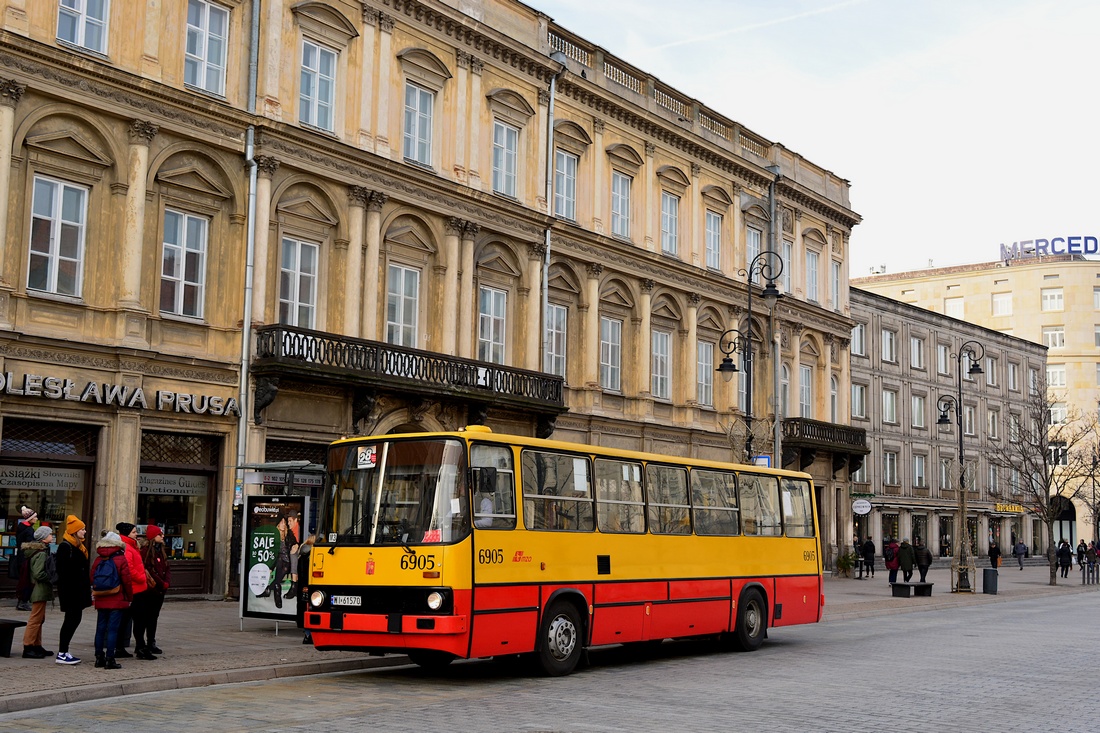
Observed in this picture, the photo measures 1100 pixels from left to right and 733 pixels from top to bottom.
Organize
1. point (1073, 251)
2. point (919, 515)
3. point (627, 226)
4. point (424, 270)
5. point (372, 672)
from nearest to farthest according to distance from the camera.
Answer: point (372, 672) → point (424, 270) → point (627, 226) → point (919, 515) → point (1073, 251)

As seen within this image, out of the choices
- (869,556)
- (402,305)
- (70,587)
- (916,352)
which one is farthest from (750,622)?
(916,352)

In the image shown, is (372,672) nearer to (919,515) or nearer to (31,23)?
(31,23)

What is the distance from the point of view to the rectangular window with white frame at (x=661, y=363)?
1623 inches

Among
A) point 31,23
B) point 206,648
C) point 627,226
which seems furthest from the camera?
point 627,226

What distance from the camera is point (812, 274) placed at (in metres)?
51.3

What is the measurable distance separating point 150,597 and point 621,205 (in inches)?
1051

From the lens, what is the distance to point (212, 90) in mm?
26984

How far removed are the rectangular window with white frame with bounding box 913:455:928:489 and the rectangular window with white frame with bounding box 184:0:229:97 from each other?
48.1 metres

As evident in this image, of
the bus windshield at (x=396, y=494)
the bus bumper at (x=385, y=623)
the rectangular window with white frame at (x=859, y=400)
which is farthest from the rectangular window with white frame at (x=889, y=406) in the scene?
the bus bumper at (x=385, y=623)

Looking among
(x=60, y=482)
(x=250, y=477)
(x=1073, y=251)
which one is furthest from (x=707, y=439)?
(x=1073, y=251)

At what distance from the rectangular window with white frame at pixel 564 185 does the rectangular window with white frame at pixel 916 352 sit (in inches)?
1333

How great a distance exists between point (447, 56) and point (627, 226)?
31.3 ft

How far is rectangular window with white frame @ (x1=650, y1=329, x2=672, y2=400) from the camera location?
41.2m

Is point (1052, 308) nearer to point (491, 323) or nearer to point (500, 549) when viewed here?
point (491, 323)
